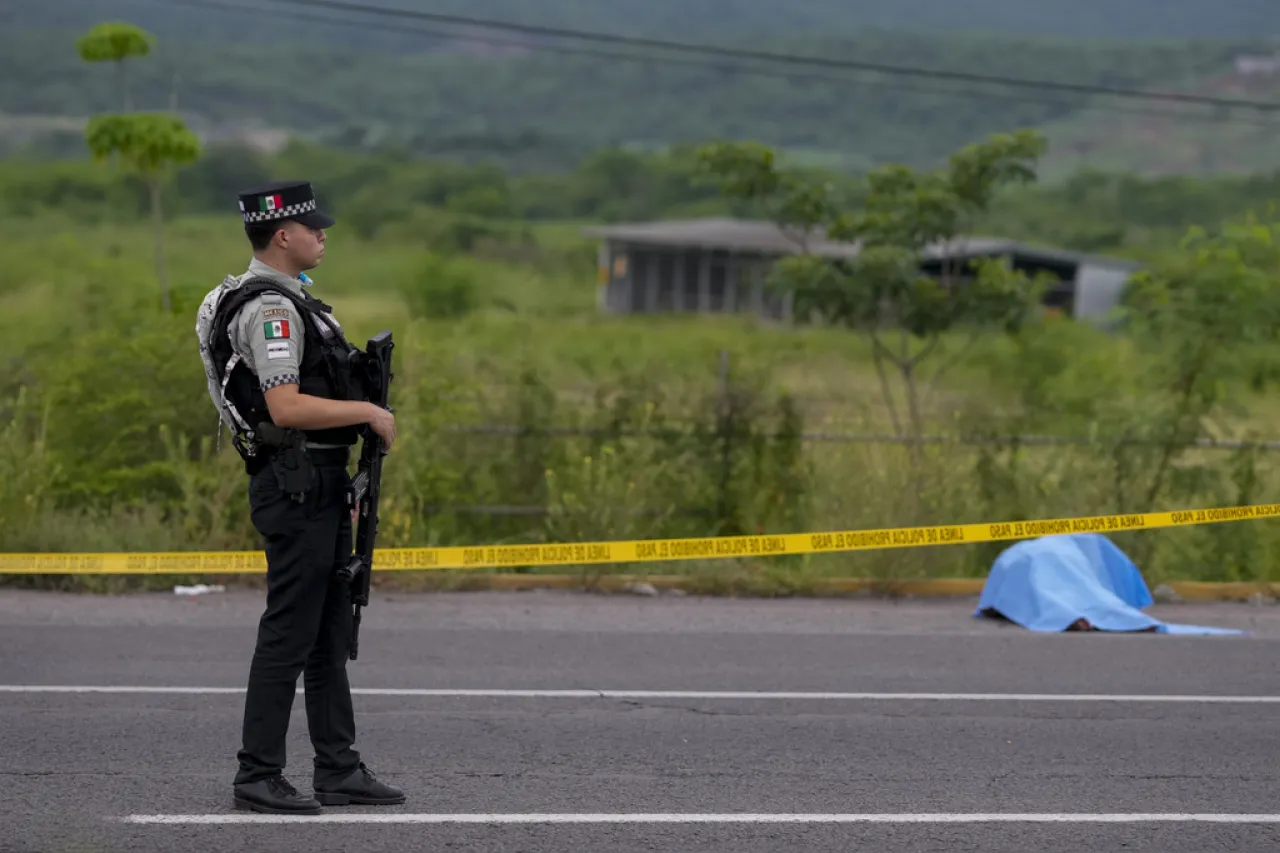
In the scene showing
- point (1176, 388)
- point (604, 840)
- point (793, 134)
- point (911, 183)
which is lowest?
point (604, 840)

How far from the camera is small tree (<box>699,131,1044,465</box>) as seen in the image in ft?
52.4

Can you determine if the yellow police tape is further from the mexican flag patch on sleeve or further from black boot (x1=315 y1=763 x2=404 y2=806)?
the mexican flag patch on sleeve

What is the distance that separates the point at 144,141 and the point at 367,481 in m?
11.9

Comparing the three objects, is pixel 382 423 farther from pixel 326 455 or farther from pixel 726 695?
pixel 726 695

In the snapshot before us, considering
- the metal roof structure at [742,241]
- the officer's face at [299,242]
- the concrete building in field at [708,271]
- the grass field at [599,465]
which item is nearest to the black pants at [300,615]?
the officer's face at [299,242]

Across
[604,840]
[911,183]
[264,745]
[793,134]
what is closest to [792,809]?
[604,840]

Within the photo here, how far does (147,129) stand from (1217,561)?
413 inches

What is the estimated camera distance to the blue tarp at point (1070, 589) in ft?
33.3

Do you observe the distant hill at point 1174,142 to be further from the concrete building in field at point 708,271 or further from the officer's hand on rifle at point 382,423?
the officer's hand on rifle at point 382,423

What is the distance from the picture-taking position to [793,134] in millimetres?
190875

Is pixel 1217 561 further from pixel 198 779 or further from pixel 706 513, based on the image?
pixel 198 779

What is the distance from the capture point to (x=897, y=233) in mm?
16156

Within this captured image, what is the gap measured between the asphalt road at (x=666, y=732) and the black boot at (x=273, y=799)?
0.22 ft

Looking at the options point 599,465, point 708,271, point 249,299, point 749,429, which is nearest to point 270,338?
point 249,299
